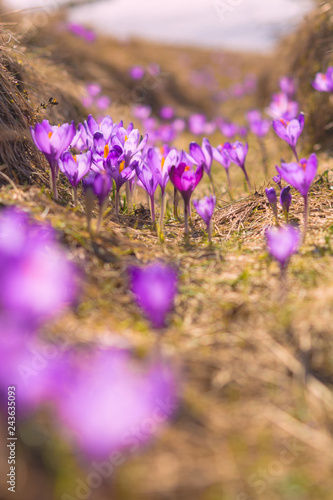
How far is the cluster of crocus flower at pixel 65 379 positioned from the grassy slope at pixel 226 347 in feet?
0.23

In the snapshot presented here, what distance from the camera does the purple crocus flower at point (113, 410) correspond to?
0.88 meters

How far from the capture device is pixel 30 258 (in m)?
1.01

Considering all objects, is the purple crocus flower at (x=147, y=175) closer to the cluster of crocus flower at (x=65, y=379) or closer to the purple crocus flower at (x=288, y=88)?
the cluster of crocus flower at (x=65, y=379)

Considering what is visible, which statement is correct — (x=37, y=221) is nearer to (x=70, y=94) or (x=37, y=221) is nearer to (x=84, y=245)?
(x=84, y=245)

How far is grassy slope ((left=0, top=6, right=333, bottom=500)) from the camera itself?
975mm

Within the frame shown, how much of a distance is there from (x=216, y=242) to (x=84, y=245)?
2.28ft

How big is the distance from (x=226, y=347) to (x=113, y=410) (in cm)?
50

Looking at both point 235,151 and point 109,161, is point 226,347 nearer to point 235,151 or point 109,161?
point 109,161

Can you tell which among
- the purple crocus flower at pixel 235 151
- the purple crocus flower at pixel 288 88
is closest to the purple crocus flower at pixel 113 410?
the purple crocus flower at pixel 235 151

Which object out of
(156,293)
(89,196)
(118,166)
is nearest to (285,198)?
(118,166)

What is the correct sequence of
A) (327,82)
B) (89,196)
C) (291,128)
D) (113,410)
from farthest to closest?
(327,82) → (291,128) → (89,196) → (113,410)

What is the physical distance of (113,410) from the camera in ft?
2.89

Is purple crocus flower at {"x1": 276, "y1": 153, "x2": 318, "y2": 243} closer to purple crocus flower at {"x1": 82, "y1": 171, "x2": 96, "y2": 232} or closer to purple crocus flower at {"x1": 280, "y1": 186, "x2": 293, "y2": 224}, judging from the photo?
purple crocus flower at {"x1": 280, "y1": 186, "x2": 293, "y2": 224}

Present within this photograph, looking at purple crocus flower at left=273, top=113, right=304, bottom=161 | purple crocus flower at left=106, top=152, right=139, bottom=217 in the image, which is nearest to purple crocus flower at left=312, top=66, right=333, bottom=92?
purple crocus flower at left=273, top=113, right=304, bottom=161
